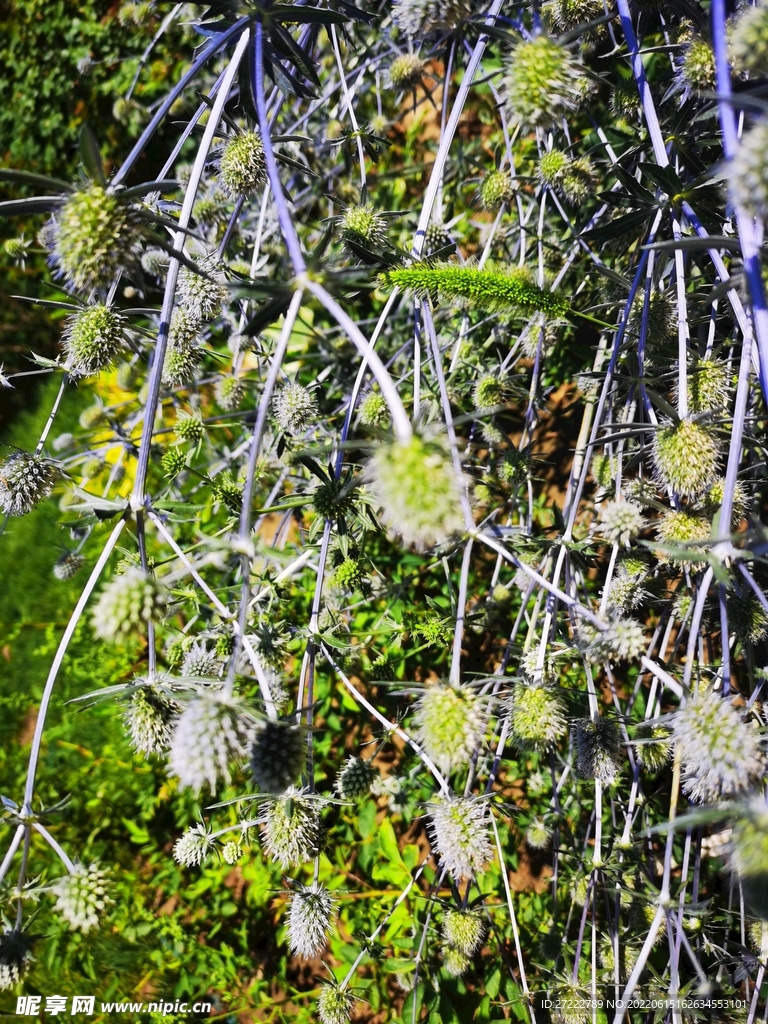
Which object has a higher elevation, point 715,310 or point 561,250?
point 561,250

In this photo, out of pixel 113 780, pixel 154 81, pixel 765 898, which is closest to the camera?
pixel 765 898

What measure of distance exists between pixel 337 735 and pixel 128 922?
3.43ft

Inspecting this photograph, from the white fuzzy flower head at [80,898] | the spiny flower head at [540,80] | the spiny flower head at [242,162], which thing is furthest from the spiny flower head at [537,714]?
the spiny flower head at [242,162]

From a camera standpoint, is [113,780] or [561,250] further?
[113,780]

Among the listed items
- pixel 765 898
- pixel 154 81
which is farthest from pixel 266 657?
pixel 154 81

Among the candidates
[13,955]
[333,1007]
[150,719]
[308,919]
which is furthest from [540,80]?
[333,1007]

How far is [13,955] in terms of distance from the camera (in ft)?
3.86

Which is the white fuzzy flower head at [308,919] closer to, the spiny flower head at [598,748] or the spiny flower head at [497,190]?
the spiny flower head at [598,748]

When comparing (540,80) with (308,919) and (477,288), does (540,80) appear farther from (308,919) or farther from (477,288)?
(308,919)

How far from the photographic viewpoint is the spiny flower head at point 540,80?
1.17 metres

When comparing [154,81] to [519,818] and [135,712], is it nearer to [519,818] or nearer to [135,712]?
[135,712]

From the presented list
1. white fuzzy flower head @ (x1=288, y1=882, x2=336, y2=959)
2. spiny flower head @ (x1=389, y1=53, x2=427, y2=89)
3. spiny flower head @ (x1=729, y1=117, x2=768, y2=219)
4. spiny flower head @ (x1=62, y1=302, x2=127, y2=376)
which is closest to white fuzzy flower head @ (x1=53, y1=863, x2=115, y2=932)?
white fuzzy flower head @ (x1=288, y1=882, x2=336, y2=959)

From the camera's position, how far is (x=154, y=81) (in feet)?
13.5

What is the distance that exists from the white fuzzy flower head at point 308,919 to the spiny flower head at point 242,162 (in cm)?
166
